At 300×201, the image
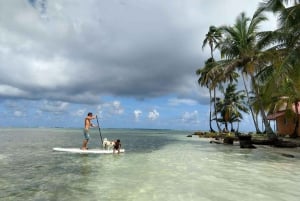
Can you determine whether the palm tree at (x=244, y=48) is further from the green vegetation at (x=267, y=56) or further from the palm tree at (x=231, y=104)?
the palm tree at (x=231, y=104)

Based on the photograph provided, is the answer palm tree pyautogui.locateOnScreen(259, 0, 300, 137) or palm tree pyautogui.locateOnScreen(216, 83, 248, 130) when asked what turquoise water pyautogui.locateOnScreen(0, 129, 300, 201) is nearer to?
palm tree pyautogui.locateOnScreen(259, 0, 300, 137)

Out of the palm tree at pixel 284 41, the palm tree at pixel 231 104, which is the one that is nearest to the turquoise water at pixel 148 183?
the palm tree at pixel 284 41

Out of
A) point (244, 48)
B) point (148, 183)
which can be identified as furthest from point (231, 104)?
point (148, 183)

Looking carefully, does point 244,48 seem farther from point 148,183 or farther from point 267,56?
point 148,183

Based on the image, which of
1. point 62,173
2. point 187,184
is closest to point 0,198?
point 62,173

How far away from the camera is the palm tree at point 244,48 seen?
1018 inches

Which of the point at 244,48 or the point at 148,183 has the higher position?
the point at 244,48

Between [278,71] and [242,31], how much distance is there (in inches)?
425

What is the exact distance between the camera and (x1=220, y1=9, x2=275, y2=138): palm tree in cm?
2586

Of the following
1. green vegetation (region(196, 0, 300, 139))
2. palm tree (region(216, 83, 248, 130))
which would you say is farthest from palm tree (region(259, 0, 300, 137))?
palm tree (region(216, 83, 248, 130))

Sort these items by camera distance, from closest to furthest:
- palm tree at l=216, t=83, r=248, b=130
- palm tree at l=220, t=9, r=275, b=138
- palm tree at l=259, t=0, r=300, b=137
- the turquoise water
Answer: the turquoise water → palm tree at l=259, t=0, r=300, b=137 → palm tree at l=220, t=9, r=275, b=138 → palm tree at l=216, t=83, r=248, b=130

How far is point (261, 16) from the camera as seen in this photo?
2638 cm

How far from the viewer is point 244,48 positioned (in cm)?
2645

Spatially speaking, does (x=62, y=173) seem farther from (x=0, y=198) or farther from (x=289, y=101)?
(x=289, y=101)
